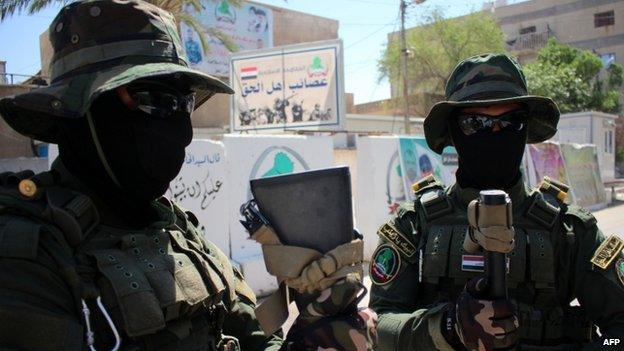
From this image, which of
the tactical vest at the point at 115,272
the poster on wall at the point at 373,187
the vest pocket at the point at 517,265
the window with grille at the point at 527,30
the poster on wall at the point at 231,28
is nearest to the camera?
the tactical vest at the point at 115,272

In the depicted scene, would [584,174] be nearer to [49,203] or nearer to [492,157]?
[492,157]

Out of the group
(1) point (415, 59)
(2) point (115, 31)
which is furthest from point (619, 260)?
(1) point (415, 59)

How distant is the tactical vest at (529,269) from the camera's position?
6.31 ft

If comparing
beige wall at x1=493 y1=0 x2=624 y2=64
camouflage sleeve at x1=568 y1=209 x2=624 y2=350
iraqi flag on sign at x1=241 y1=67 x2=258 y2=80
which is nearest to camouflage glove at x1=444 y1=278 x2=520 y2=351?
camouflage sleeve at x1=568 y1=209 x2=624 y2=350

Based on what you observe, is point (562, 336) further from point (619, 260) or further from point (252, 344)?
point (252, 344)

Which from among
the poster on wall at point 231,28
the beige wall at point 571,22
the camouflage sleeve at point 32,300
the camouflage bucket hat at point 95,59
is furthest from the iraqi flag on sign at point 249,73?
the beige wall at point 571,22

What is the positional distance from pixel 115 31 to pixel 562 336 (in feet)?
5.95

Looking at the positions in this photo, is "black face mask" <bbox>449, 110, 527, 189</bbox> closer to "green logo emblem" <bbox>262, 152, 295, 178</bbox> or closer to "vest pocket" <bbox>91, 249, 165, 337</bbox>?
"vest pocket" <bbox>91, 249, 165, 337</bbox>

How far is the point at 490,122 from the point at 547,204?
0.38m

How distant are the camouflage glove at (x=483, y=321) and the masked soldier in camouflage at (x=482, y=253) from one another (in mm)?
121

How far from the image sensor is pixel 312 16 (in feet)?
113

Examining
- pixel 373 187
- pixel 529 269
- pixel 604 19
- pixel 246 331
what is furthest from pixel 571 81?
pixel 246 331

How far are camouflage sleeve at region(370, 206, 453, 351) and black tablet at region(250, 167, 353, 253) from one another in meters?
0.67

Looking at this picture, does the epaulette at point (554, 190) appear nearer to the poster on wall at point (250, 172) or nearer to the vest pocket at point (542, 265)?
the vest pocket at point (542, 265)
